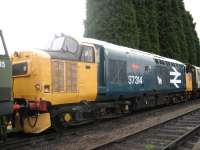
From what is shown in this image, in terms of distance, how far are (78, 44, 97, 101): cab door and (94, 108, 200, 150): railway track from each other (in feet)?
7.50

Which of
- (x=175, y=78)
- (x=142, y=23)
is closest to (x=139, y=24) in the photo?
(x=142, y=23)

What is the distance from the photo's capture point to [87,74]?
482 inches

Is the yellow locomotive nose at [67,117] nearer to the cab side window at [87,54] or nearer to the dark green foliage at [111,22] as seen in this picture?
the cab side window at [87,54]

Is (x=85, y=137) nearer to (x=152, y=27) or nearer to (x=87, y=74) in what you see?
(x=87, y=74)

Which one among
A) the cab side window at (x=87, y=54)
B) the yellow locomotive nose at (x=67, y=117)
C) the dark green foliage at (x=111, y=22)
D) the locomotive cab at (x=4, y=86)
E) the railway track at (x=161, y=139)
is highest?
the dark green foliage at (x=111, y=22)

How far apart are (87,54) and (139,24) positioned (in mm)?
17217

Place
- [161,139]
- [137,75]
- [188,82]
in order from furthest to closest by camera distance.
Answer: [188,82] < [137,75] < [161,139]

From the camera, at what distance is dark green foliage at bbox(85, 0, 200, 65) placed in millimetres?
23141

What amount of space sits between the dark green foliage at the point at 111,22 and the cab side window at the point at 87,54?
10213mm

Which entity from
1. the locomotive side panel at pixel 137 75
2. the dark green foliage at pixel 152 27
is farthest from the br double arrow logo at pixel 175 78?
the dark green foliage at pixel 152 27

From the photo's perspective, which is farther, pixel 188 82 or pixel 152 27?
pixel 152 27

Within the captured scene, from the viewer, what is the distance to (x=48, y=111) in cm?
1066

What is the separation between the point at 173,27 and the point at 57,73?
27.5 m

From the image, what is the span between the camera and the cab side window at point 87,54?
1216 centimetres
